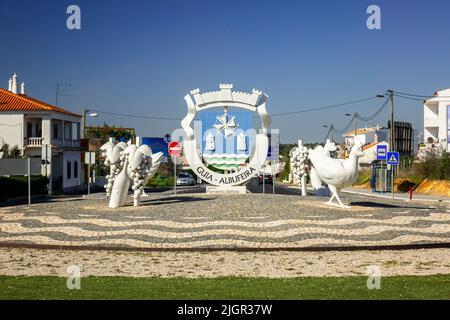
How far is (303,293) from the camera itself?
10.6 metres

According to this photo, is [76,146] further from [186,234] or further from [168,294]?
[168,294]

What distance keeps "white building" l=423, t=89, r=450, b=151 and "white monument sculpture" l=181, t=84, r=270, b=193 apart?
35923 millimetres

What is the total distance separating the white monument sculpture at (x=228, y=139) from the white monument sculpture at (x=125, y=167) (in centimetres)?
506

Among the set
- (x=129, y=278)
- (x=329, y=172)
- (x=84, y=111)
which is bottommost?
(x=129, y=278)

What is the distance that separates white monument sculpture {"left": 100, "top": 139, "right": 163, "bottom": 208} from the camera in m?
23.8

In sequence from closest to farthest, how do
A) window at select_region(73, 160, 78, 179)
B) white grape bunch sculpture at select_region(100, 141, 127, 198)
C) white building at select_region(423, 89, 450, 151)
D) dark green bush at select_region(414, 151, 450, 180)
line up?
white grape bunch sculpture at select_region(100, 141, 127, 198) → dark green bush at select_region(414, 151, 450, 180) → window at select_region(73, 160, 78, 179) → white building at select_region(423, 89, 450, 151)


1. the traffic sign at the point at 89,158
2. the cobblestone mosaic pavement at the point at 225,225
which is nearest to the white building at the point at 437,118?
the traffic sign at the point at 89,158

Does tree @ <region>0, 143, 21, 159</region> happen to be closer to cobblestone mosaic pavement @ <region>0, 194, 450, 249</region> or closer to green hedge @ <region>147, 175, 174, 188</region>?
green hedge @ <region>147, 175, 174, 188</region>

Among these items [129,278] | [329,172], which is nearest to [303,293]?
[129,278]

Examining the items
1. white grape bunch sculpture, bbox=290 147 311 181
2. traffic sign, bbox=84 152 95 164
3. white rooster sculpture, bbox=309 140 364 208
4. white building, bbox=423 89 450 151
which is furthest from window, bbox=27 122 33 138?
white rooster sculpture, bbox=309 140 364 208

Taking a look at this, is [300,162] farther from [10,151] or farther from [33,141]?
[33,141]

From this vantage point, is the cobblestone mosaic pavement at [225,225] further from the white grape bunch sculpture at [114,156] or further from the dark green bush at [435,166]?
the dark green bush at [435,166]

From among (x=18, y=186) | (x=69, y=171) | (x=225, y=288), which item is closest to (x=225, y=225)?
(x=225, y=288)
